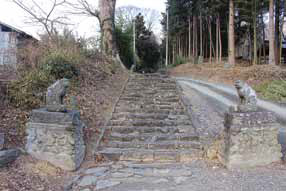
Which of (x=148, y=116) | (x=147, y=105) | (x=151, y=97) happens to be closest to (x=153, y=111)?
(x=148, y=116)

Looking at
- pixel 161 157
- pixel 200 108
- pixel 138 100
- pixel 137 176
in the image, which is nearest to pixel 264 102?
pixel 200 108

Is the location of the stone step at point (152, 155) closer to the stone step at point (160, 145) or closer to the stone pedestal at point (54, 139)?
the stone step at point (160, 145)

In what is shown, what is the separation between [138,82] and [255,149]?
5.95 meters

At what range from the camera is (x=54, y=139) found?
3668mm

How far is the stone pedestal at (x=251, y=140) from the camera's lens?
3646 mm

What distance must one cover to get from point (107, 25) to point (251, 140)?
9.66 m

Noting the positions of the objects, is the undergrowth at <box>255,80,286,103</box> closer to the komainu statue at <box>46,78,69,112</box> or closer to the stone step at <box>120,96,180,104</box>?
the stone step at <box>120,96,180,104</box>

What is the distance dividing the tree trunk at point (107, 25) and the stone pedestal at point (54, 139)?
26.7ft

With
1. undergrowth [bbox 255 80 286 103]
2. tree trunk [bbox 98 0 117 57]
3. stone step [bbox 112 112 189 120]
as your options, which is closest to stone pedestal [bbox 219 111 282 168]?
stone step [bbox 112 112 189 120]

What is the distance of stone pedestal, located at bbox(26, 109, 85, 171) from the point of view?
365 cm

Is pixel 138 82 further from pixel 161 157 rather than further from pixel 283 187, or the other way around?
pixel 283 187

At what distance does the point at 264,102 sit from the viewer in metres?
7.40

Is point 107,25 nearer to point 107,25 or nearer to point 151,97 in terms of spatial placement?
point 107,25

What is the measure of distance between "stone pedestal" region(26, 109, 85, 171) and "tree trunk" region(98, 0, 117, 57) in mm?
8140
